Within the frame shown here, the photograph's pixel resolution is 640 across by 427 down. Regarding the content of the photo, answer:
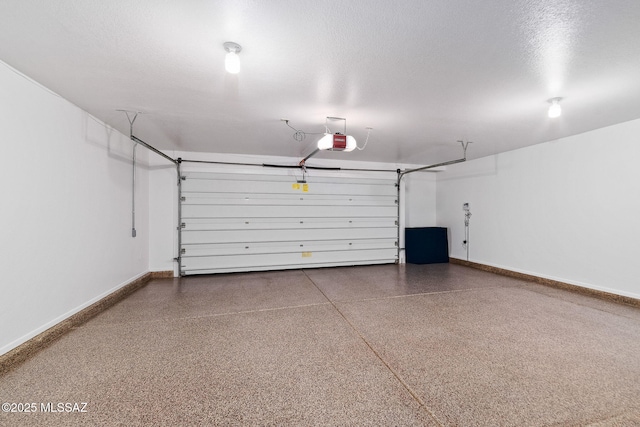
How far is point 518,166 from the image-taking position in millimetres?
4824

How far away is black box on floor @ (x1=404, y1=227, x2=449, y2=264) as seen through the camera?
6219 mm

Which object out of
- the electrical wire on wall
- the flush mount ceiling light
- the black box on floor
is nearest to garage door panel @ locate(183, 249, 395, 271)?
the black box on floor

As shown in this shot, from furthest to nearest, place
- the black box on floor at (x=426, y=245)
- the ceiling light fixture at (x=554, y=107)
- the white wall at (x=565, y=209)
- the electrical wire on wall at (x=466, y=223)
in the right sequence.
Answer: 1. the black box on floor at (x=426, y=245)
2. the electrical wire on wall at (x=466, y=223)
3. the white wall at (x=565, y=209)
4. the ceiling light fixture at (x=554, y=107)

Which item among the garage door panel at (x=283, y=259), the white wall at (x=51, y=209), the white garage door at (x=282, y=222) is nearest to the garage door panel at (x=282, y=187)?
the white garage door at (x=282, y=222)

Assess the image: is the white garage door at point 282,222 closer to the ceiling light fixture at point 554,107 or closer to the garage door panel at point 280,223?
the garage door panel at point 280,223

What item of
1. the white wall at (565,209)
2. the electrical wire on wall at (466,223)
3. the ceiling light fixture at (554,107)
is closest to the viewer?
the ceiling light fixture at (554,107)

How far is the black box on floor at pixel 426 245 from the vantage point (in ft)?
20.4

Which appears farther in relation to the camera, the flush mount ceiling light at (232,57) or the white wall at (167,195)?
the white wall at (167,195)

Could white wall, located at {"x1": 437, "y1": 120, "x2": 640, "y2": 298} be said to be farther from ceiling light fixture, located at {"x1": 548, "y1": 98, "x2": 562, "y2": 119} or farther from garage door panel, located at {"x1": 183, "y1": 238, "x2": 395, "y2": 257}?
garage door panel, located at {"x1": 183, "y1": 238, "x2": 395, "y2": 257}

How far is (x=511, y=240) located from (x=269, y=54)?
5244 mm

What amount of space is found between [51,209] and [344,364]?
3028mm

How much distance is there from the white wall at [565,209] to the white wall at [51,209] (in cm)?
648

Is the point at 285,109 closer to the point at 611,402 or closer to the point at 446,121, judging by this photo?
the point at 446,121

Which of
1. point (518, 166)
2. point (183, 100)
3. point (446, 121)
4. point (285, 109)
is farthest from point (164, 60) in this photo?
point (518, 166)
